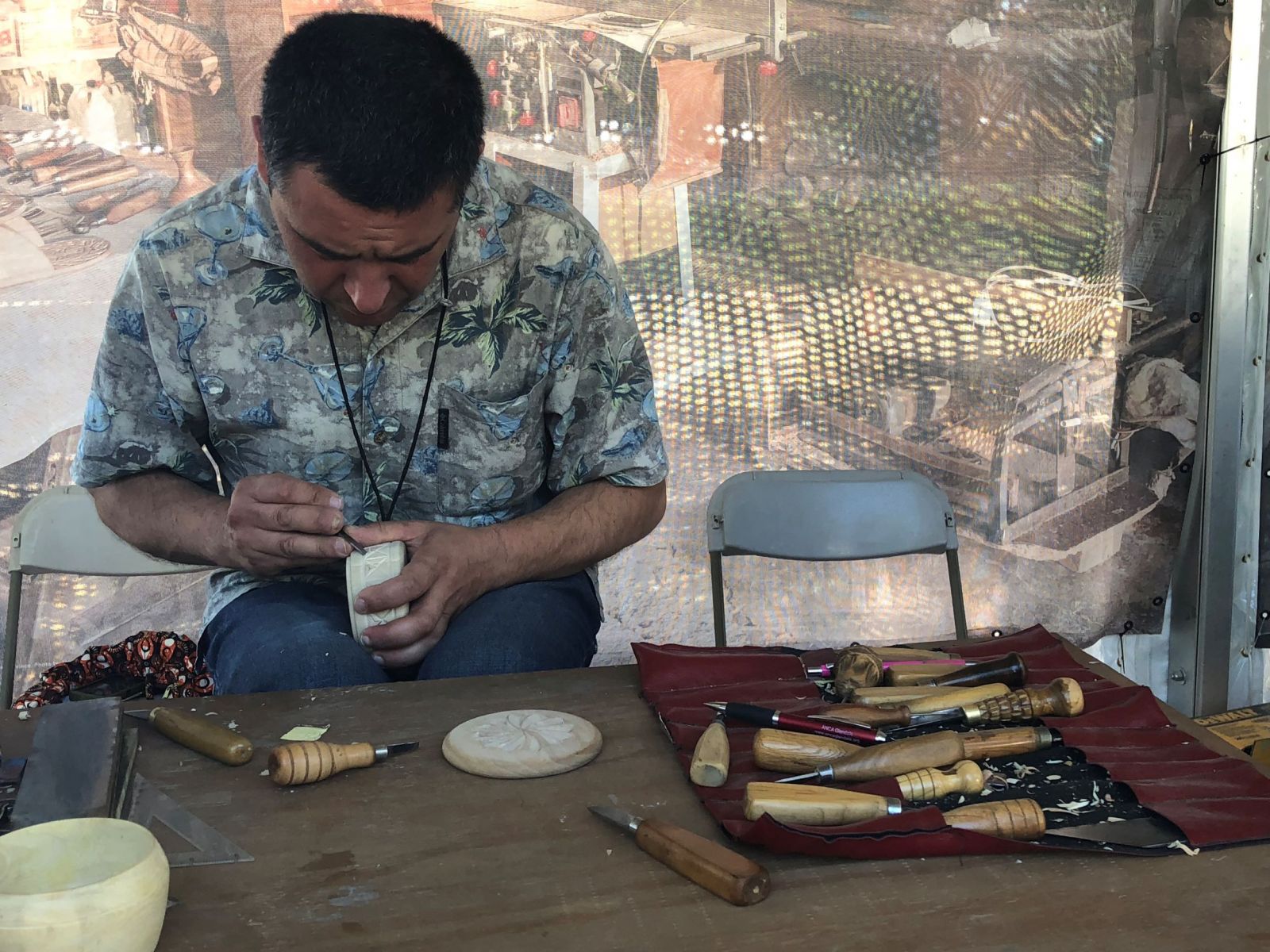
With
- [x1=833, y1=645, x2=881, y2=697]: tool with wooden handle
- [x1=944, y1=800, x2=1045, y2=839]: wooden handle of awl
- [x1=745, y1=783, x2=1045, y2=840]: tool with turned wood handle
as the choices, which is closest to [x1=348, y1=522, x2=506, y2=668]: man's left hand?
[x1=833, y1=645, x2=881, y2=697]: tool with wooden handle

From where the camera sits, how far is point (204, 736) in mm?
1187

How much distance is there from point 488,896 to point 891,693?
58cm

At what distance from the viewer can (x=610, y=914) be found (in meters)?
0.88

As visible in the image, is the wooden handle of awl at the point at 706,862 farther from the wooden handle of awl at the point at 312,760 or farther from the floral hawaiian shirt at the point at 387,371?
the floral hawaiian shirt at the point at 387,371

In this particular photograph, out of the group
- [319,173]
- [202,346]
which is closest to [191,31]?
[202,346]

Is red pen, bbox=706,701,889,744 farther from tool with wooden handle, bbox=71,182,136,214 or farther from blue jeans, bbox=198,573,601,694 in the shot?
tool with wooden handle, bbox=71,182,136,214

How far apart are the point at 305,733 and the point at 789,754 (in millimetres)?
551

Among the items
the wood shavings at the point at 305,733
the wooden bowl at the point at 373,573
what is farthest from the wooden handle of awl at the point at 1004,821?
the wooden bowl at the point at 373,573

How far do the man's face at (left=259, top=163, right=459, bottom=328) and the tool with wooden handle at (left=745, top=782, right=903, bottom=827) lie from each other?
0.85 meters

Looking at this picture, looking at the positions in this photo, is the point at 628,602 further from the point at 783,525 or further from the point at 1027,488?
the point at 1027,488

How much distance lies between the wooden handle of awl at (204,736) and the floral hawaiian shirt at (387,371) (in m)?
0.54

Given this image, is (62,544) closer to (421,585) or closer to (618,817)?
(421,585)

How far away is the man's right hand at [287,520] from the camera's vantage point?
4.91ft

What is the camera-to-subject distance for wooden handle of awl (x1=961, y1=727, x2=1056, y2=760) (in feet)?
3.77
